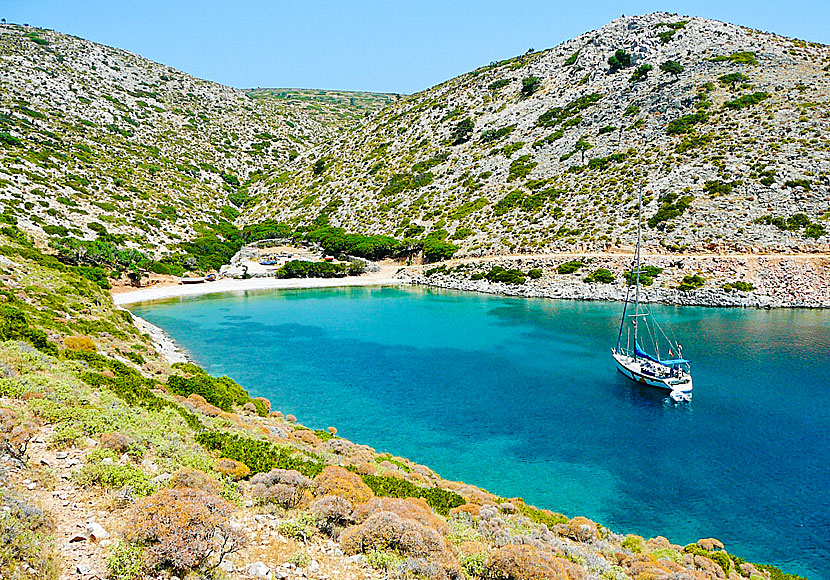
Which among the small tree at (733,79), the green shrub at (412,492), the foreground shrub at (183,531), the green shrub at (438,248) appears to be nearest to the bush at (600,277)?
the green shrub at (438,248)

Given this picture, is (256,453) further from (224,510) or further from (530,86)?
(530,86)

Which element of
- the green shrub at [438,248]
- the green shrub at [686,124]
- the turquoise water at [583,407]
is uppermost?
the green shrub at [686,124]

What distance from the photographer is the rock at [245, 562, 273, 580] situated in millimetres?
7844

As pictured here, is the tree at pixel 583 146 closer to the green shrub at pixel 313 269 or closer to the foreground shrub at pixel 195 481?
the green shrub at pixel 313 269

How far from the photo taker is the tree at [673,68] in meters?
94.6

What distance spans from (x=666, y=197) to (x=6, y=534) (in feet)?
274

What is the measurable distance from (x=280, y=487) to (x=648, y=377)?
89.7 feet

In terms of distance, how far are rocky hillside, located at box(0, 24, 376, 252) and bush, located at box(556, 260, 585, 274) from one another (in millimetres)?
65758

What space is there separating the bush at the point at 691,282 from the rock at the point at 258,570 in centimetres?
6382

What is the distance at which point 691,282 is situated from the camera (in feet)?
200

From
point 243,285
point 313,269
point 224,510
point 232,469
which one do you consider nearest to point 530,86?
point 313,269

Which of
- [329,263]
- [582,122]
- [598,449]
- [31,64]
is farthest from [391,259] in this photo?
[31,64]

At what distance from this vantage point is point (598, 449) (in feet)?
75.4

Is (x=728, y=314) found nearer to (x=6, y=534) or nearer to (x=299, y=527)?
(x=299, y=527)
